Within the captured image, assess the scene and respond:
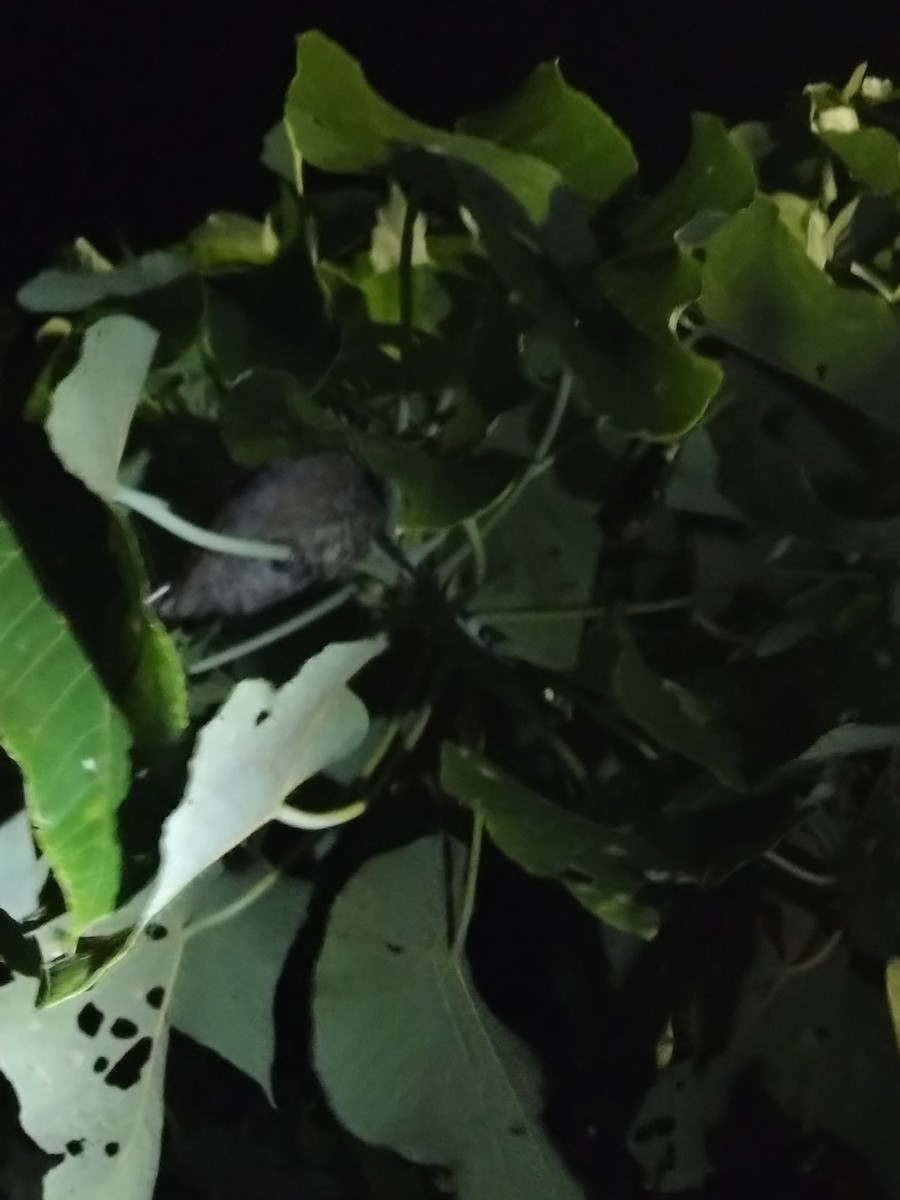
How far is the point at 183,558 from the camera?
0.51m

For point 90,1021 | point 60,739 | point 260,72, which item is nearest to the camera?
point 60,739

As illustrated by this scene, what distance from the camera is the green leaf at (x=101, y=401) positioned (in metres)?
0.37

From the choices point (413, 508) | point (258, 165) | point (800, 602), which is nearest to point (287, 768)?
point (413, 508)

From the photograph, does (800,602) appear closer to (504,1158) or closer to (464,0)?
(504,1158)

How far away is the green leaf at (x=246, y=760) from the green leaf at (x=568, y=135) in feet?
0.57

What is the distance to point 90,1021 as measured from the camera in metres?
0.49

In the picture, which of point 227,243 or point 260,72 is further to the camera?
point 260,72

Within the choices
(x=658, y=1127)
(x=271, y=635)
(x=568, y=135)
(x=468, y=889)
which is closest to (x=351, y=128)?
(x=568, y=135)

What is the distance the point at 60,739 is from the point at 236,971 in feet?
0.57

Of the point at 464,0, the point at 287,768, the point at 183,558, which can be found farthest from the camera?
the point at 464,0

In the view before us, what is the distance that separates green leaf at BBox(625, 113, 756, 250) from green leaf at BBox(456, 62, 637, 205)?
0.02 meters

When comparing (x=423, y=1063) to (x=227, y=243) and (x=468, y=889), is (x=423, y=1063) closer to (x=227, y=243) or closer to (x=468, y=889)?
(x=468, y=889)

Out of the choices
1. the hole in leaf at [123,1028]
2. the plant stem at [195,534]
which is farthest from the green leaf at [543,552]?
the hole in leaf at [123,1028]

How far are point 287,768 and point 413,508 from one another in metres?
0.10
